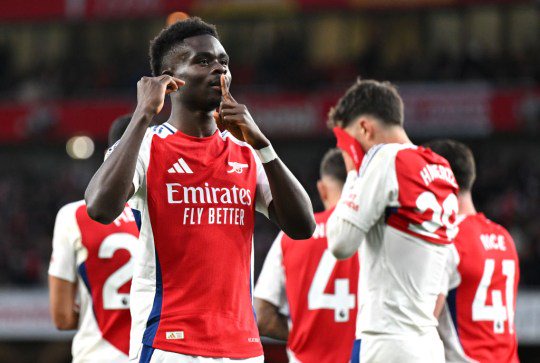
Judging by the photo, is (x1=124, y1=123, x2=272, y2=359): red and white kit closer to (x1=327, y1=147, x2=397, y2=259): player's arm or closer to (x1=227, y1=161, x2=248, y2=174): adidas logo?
(x1=227, y1=161, x2=248, y2=174): adidas logo

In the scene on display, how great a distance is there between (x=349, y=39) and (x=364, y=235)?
2047 cm

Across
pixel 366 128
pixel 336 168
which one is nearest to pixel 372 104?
pixel 366 128

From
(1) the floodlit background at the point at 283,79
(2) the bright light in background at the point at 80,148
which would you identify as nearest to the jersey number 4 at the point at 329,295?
(1) the floodlit background at the point at 283,79

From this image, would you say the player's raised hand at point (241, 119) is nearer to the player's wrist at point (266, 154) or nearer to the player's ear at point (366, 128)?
the player's wrist at point (266, 154)

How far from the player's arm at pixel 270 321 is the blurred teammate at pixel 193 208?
223 centimetres

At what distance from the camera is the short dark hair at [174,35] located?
363cm

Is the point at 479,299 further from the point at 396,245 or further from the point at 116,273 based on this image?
the point at 116,273

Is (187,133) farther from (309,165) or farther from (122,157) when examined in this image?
(309,165)

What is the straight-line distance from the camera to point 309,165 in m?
23.6

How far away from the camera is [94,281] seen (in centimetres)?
520

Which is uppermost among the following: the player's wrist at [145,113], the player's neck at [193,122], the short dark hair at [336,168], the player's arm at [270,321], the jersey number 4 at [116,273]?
the player's wrist at [145,113]

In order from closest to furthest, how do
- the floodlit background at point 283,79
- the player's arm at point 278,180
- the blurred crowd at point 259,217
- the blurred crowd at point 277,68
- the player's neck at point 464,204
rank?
the player's arm at point 278,180
the player's neck at point 464,204
the blurred crowd at point 259,217
the floodlit background at point 283,79
the blurred crowd at point 277,68

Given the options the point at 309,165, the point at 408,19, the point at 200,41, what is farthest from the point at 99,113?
the point at 200,41

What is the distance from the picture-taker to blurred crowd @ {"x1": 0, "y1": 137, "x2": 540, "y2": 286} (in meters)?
17.9
